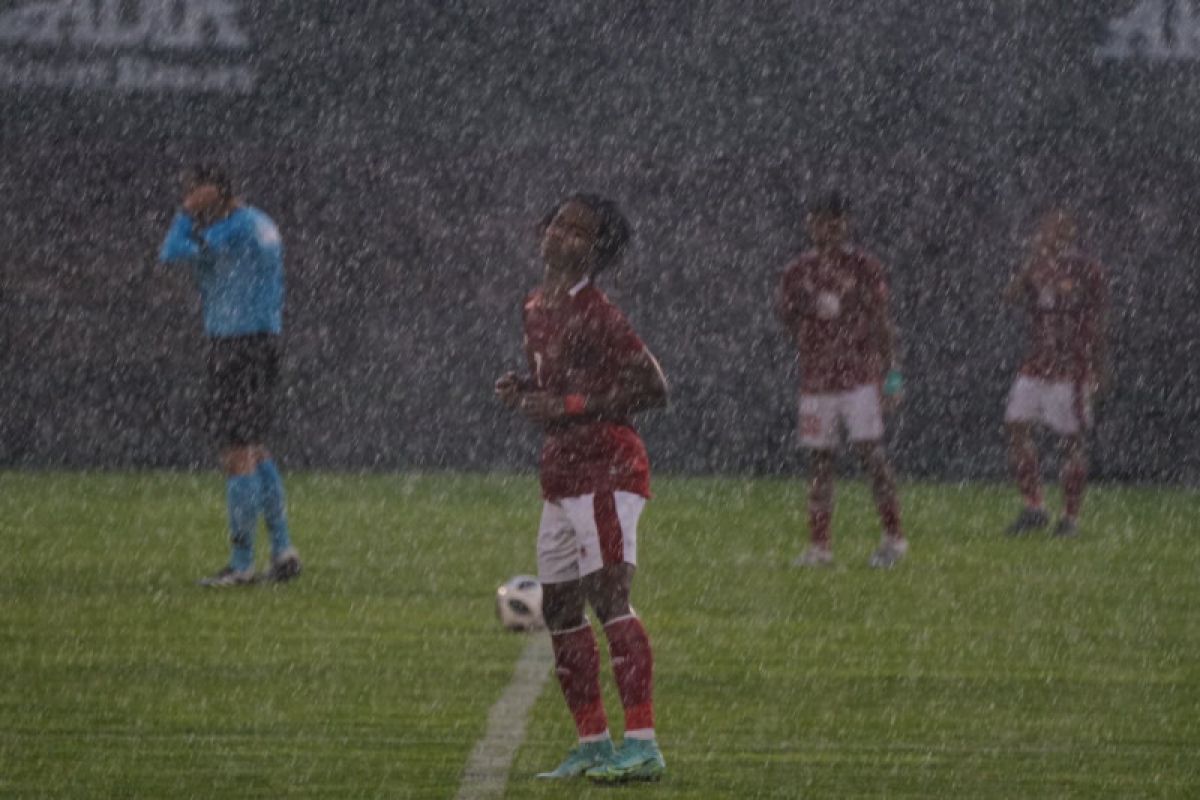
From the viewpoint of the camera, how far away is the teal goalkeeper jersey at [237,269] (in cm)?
1166

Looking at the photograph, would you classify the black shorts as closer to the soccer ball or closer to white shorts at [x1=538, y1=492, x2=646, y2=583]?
the soccer ball

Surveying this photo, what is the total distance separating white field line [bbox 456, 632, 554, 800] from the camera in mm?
6969

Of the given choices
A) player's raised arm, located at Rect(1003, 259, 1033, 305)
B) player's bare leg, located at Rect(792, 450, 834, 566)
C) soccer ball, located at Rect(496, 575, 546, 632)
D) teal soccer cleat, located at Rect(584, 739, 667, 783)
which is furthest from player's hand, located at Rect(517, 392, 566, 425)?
player's raised arm, located at Rect(1003, 259, 1033, 305)

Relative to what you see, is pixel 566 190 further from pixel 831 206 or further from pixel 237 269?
pixel 237 269

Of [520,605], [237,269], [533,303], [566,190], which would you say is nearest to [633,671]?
[533,303]

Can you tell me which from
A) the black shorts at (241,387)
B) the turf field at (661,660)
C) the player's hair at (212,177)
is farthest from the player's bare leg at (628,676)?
the player's hair at (212,177)

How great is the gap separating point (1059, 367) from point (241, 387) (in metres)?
5.52

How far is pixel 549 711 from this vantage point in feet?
27.4

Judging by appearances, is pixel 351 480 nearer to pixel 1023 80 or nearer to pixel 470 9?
pixel 470 9

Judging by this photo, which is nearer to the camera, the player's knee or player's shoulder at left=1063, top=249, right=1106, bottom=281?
the player's knee

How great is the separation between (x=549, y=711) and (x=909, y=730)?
3.77ft

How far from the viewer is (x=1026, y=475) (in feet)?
49.3

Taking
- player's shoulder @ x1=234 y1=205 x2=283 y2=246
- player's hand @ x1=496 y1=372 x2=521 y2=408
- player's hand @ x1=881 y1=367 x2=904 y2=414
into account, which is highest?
player's shoulder @ x1=234 y1=205 x2=283 y2=246

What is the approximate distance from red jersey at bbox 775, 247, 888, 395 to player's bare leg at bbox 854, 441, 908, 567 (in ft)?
1.12
